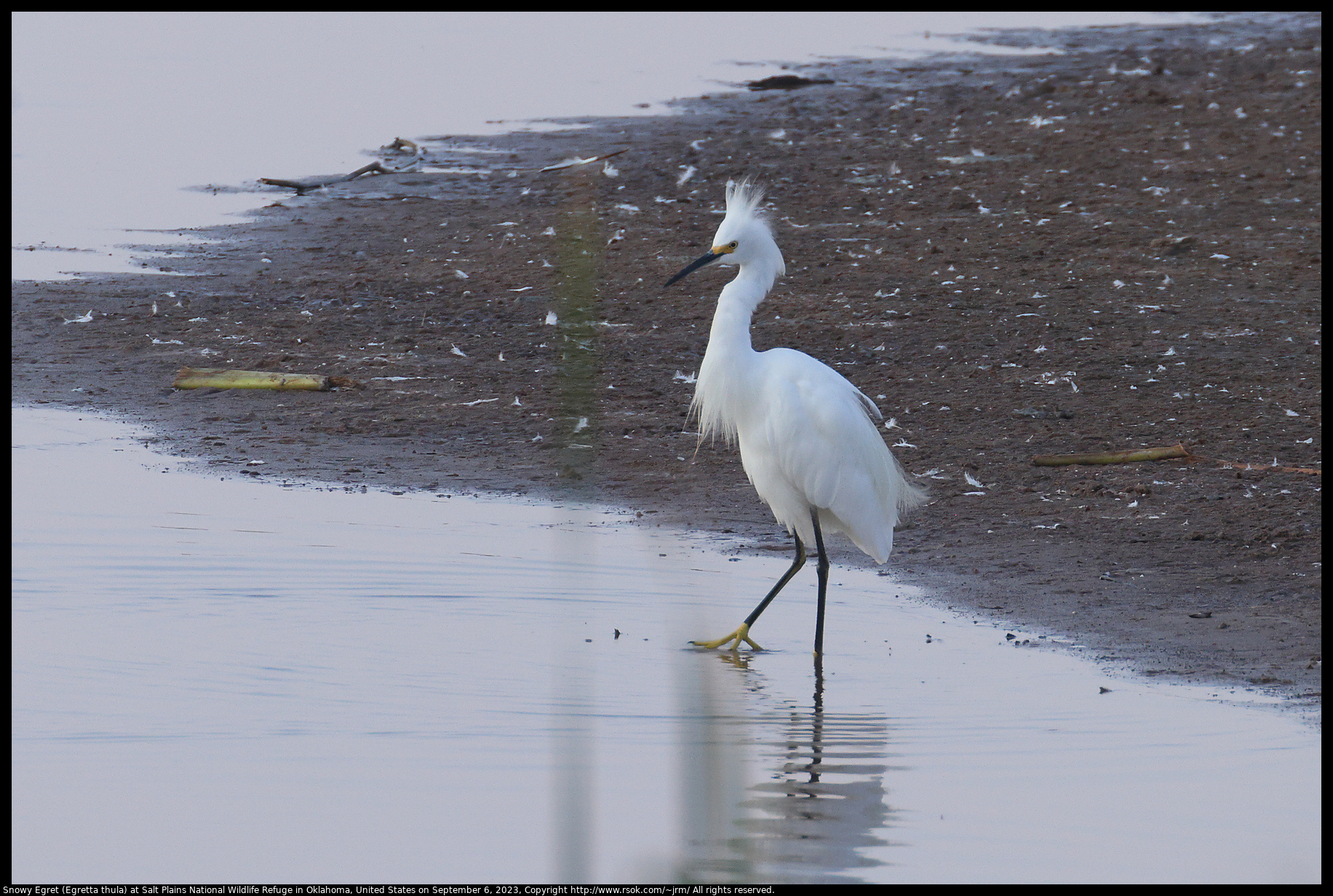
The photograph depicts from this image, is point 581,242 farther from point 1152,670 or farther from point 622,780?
point 1152,670

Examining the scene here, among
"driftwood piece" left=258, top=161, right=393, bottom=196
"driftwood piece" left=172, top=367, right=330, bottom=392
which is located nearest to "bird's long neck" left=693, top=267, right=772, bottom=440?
"driftwood piece" left=172, top=367, right=330, bottom=392

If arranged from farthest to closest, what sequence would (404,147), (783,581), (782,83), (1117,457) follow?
1. (782,83)
2. (404,147)
3. (1117,457)
4. (783,581)

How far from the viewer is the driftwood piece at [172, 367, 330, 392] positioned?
958cm

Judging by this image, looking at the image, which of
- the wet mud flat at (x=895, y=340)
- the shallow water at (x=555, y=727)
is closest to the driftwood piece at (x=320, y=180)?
the wet mud flat at (x=895, y=340)

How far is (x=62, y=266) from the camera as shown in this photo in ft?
44.1

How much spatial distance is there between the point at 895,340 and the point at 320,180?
873 cm

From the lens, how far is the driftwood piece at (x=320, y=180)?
1658 cm

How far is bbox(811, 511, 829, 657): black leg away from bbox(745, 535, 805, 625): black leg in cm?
8

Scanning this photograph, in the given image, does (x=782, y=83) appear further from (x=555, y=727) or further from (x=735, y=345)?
(x=555, y=727)

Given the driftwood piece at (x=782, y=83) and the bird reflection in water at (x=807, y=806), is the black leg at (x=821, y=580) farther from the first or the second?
the driftwood piece at (x=782, y=83)

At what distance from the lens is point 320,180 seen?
16891 mm

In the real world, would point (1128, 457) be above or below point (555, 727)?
above

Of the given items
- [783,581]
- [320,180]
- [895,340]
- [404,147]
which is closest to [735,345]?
[783,581]

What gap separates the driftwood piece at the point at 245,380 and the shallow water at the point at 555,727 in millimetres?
2189
